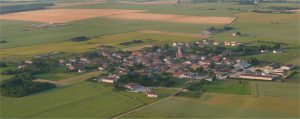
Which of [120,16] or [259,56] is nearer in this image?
[259,56]

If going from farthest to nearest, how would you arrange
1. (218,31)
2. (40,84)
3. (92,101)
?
(218,31), (40,84), (92,101)

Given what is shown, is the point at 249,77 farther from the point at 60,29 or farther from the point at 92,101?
the point at 60,29

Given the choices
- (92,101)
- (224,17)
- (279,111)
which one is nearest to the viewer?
(279,111)

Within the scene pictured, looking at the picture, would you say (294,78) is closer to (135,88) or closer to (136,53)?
(135,88)

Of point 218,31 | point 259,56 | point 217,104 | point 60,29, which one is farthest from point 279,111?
point 60,29

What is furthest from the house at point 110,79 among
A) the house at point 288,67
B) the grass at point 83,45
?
the grass at point 83,45

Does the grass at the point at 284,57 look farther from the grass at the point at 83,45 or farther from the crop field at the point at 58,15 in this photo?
the crop field at the point at 58,15
